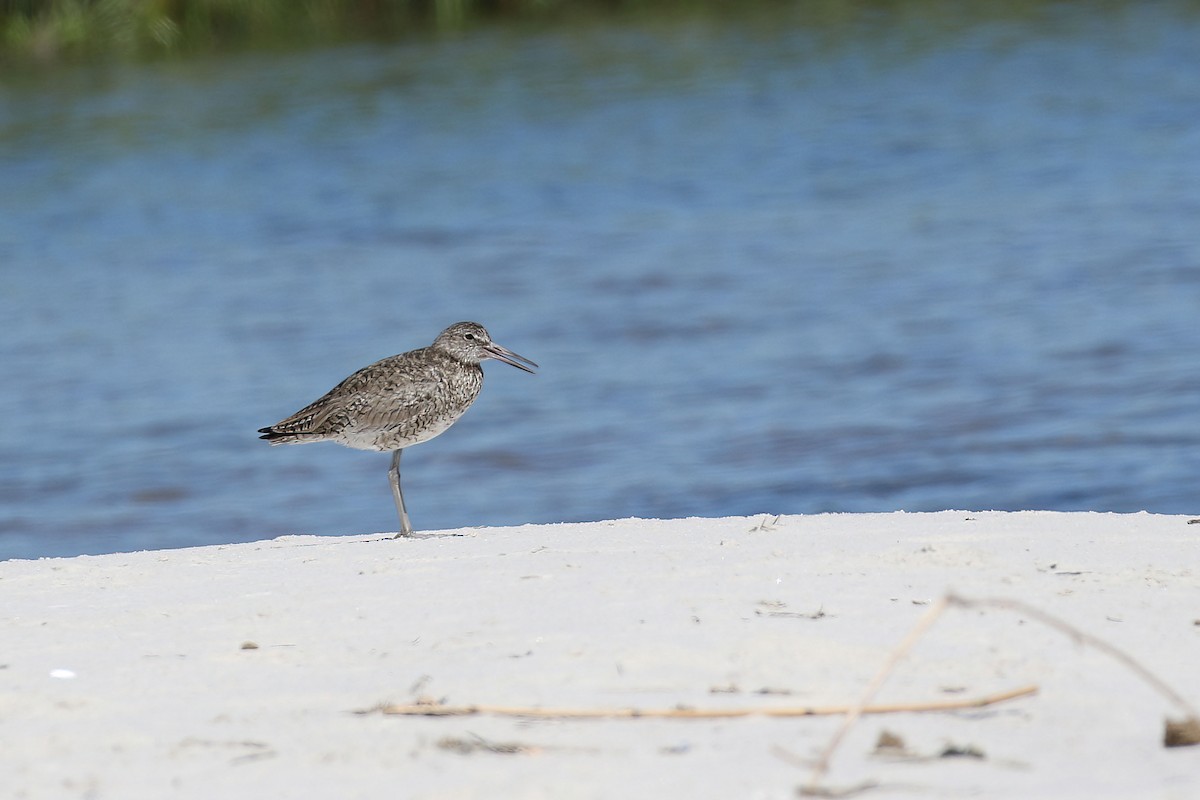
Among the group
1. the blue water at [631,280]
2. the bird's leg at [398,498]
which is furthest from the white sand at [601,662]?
the blue water at [631,280]

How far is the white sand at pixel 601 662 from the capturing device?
3992 millimetres

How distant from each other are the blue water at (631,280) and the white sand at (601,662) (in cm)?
376

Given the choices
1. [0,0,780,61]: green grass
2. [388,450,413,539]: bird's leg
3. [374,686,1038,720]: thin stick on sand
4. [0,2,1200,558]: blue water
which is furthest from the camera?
[0,0,780,61]: green grass

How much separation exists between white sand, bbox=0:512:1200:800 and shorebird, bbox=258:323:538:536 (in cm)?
119

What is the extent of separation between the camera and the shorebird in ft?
26.2

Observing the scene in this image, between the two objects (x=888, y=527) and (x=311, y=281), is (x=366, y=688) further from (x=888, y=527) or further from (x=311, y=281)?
(x=311, y=281)

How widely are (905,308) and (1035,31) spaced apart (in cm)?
1560

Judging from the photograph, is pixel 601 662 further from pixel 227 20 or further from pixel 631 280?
pixel 227 20

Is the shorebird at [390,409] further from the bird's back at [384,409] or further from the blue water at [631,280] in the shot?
the blue water at [631,280]

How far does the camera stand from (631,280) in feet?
51.5

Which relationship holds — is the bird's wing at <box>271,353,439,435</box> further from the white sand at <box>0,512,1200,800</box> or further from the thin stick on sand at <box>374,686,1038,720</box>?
the thin stick on sand at <box>374,686,1038,720</box>

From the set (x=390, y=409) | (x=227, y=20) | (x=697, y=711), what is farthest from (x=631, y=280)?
(x=227, y=20)

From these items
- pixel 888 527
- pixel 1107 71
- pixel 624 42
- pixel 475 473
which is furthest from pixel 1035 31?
pixel 888 527

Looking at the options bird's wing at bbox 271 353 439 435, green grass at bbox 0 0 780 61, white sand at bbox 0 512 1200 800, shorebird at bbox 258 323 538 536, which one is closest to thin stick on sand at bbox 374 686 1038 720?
white sand at bbox 0 512 1200 800
